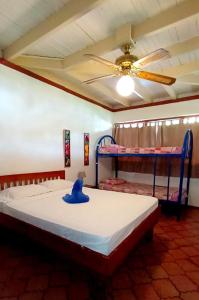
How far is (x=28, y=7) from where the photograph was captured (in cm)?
174

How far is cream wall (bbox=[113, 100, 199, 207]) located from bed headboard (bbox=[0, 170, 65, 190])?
2.26m

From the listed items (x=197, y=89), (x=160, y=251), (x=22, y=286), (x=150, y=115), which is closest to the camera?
(x=22, y=286)

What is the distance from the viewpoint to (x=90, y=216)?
70.0 inches

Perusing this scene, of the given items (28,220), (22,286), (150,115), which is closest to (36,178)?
(28,220)

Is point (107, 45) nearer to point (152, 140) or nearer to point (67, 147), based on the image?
point (67, 147)

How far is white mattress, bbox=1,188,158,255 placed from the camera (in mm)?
1445

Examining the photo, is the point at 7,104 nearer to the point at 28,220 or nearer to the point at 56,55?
the point at 56,55

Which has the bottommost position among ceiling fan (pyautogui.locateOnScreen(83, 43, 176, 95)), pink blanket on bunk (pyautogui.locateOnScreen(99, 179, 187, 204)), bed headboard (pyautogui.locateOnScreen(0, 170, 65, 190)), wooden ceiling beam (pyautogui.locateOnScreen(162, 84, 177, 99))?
pink blanket on bunk (pyautogui.locateOnScreen(99, 179, 187, 204))

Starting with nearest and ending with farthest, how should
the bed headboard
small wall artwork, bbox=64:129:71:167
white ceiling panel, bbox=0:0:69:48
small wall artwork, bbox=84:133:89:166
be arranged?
white ceiling panel, bbox=0:0:69:48 < the bed headboard < small wall artwork, bbox=64:129:71:167 < small wall artwork, bbox=84:133:89:166

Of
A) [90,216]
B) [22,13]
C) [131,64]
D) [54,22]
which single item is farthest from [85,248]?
[22,13]

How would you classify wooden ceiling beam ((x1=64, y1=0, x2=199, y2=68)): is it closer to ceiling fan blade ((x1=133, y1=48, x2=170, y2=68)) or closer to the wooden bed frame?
ceiling fan blade ((x1=133, y1=48, x2=170, y2=68))

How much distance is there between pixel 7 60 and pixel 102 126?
269cm

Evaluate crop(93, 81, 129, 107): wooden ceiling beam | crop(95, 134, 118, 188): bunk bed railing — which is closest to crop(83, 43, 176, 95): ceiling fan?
crop(93, 81, 129, 107): wooden ceiling beam

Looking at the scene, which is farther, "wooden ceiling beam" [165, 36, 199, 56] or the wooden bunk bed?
the wooden bunk bed
